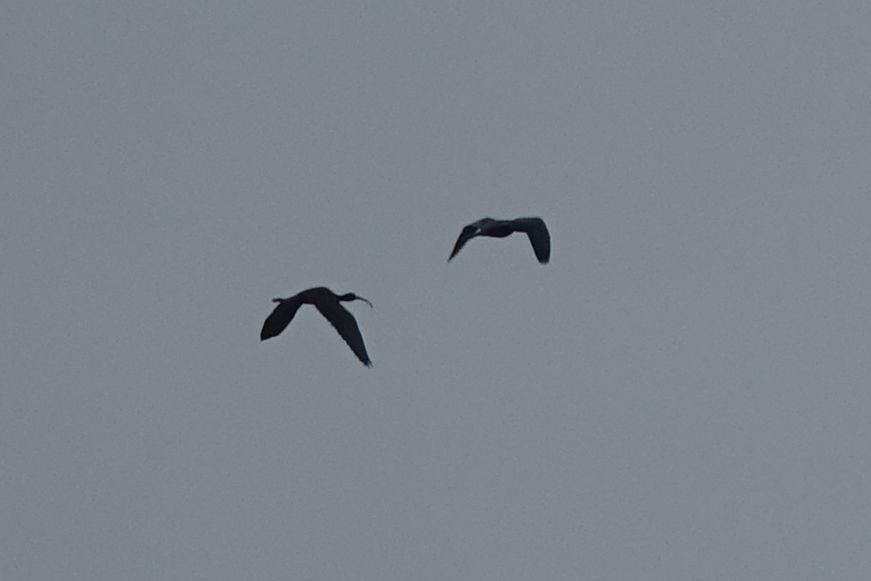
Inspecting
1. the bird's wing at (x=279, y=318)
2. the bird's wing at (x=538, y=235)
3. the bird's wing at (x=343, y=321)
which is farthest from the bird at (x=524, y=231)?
the bird's wing at (x=279, y=318)

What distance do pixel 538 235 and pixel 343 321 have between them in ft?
14.4

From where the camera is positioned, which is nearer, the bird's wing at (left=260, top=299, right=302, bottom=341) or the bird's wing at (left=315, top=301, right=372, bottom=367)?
the bird's wing at (left=260, top=299, right=302, bottom=341)

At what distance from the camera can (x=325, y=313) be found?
53.9 m

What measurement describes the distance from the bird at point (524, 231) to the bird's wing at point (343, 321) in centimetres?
256

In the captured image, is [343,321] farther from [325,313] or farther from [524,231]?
[524,231]

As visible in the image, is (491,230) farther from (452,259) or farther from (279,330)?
(279,330)

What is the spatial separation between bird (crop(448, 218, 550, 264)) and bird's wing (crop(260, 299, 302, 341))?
3483 millimetres

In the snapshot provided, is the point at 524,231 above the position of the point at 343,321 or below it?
above

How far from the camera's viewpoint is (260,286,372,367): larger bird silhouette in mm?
53500

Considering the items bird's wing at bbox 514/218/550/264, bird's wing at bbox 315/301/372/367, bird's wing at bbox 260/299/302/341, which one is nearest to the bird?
bird's wing at bbox 514/218/550/264

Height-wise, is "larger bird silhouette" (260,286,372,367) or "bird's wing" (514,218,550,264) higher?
"bird's wing" (514,218,550,264)

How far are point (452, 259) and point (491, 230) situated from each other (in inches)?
59.5

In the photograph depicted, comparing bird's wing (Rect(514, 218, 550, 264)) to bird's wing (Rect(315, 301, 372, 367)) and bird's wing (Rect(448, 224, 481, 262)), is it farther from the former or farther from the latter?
bird's wing (Rect(315, 301, 372, 367))

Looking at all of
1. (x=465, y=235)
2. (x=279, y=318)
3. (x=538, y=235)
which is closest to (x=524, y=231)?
(x=538, y=235)
